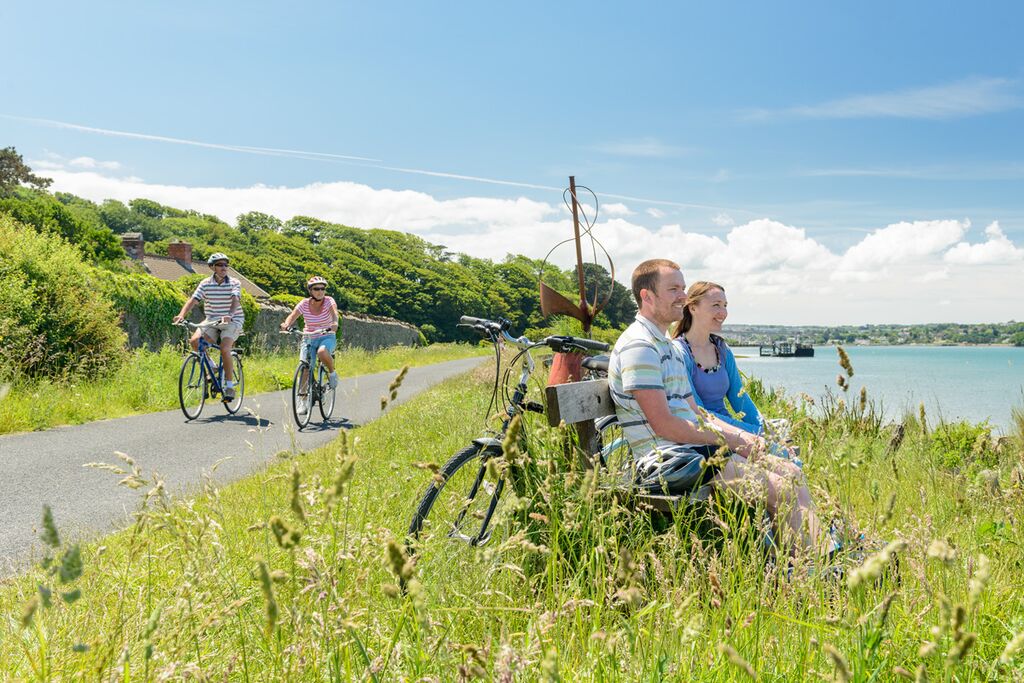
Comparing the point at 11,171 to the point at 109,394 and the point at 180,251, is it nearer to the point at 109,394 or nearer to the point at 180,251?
the point at 180,251

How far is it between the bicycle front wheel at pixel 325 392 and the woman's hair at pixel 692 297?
21.2 feet

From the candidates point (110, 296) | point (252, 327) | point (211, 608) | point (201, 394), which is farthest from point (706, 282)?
point (252, 327)

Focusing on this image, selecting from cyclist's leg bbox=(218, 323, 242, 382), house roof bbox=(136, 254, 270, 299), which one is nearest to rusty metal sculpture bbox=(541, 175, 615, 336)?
cyclist's leg bbox=(218, 323, 242, 382)

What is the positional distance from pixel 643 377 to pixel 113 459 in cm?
582

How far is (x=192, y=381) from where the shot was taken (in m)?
10.9

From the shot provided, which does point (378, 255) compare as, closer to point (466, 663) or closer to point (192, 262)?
point (192, 262)

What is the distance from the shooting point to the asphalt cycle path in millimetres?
5176

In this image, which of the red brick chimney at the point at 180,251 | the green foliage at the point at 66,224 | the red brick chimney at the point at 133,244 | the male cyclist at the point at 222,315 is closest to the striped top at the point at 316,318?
the male cyclist at the point at 222,315

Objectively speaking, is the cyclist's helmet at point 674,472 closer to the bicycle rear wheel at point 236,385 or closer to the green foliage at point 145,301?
the bicycle rear wheel at point 236,385

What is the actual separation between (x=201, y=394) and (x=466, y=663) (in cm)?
1003

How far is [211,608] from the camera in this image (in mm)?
2033

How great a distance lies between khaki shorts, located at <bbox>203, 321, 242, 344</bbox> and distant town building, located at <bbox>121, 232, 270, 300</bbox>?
34579 mm

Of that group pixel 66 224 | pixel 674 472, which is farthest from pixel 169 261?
pixel 674 472

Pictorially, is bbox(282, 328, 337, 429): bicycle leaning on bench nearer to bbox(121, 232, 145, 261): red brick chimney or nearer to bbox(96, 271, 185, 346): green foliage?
bbox(96, 271, 185, 346): green foliage
